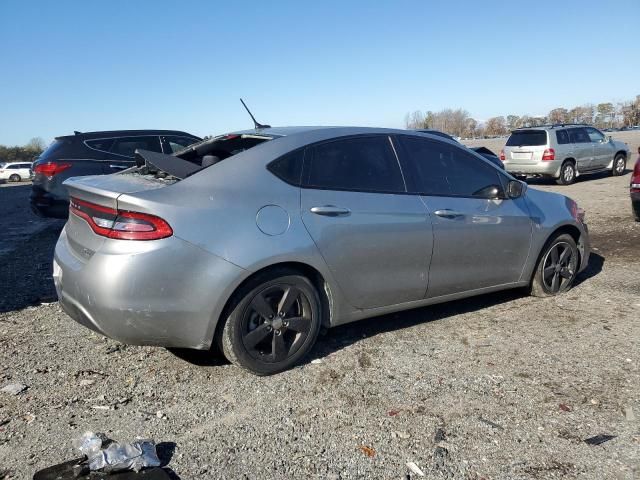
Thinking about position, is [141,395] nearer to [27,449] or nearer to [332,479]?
[27,449]

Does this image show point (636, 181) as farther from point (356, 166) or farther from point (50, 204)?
point (50, 204)

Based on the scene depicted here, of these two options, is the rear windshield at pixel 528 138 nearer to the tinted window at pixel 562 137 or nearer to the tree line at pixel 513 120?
the tinted window at pixel 562 137

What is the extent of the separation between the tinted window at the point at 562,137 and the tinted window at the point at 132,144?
11676mm

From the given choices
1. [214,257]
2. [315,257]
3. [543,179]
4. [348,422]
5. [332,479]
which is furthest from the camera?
[543,179]

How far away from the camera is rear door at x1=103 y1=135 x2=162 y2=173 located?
8617mm

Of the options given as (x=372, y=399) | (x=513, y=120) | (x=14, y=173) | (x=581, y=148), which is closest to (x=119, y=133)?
(x=372, y=399)

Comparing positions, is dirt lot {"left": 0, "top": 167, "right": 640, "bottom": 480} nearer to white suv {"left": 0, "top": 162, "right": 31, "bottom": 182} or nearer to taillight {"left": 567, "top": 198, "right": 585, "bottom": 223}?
taillight {"left": 567, "top": 198, "right": 585, "bottom": 223}

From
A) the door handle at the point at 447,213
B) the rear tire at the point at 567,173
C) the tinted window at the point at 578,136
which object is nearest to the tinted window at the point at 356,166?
the door handle at the point at 447,213

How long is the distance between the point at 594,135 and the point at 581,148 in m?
1.21

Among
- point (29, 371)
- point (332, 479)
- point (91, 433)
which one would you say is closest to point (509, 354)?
point (332, 479)

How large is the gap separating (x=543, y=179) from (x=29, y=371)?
17010 millimetres

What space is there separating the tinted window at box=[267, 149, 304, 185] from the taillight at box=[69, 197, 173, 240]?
2.80 ft

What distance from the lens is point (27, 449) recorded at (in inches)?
107

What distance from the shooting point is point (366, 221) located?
3770 millimetres
